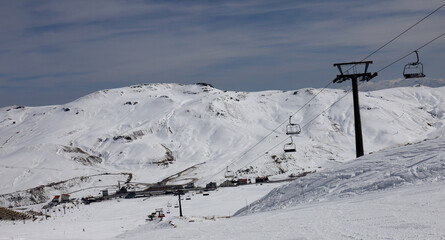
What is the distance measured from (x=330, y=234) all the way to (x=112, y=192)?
404 ft

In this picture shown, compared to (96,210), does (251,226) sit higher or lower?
higher

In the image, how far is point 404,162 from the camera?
2102cm

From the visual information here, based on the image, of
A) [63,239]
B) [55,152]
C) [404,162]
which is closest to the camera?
[404,162]

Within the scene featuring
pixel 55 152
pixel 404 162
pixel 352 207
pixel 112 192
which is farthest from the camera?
pixel 55 152

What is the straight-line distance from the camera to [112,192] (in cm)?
12775

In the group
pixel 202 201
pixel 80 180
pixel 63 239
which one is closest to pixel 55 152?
pixel 80 180

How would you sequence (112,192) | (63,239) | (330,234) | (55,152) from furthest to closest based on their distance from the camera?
(55,152) < (112,192) < (63,239) < (330,234)

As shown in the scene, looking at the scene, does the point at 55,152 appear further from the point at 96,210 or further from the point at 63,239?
the point at 63,239

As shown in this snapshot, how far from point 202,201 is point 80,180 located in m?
72.3

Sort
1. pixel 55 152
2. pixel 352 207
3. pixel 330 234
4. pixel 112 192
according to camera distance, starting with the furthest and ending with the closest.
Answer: pixel 55 152 < pixel 112 192 < pixel 352 207 < pixel 330 234

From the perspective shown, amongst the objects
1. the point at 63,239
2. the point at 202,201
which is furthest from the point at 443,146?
the point at 202,201

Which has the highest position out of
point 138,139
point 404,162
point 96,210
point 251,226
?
point 138,139

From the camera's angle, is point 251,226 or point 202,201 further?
point 202,201

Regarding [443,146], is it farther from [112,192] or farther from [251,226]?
[112,192]
